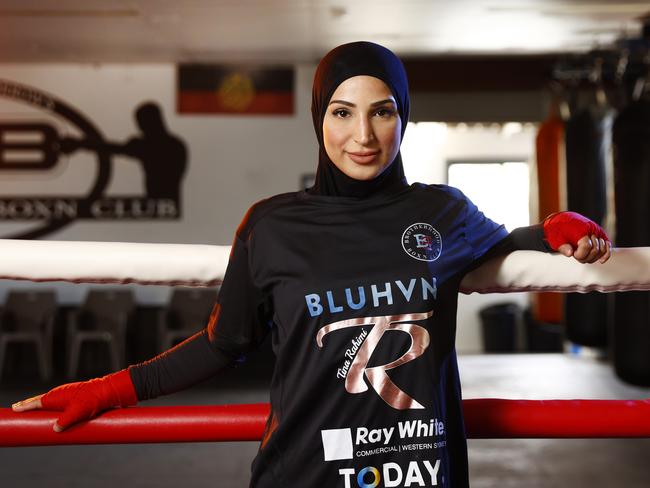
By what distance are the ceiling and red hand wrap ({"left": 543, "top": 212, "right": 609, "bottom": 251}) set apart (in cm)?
395

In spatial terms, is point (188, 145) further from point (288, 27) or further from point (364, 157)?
point (364, 157)

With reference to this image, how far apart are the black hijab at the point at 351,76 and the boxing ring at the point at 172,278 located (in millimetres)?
178

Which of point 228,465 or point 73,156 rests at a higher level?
point 73,156

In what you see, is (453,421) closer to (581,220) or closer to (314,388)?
(314,388)

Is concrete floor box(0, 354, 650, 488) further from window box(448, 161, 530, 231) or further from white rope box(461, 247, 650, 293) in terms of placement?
window box(448, 161, 530, 231)

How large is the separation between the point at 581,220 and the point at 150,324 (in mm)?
5646

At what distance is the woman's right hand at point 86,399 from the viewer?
915 millimetres

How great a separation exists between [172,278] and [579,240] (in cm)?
56

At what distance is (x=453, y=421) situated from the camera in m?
0.86

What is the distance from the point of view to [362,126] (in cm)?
87

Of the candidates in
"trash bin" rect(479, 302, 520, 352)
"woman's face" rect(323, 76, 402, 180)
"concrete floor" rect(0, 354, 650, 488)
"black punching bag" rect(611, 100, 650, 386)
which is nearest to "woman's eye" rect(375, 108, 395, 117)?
"woman's face" rect(323, 76, 402, 180)

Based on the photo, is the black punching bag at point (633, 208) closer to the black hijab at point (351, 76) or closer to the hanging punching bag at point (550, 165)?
the hanging punching bag at point (550, 165)

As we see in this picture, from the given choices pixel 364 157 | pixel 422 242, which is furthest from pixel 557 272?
pixel 364 157

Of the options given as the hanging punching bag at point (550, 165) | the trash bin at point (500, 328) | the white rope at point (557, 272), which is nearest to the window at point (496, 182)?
the trash bin at point (500, 328)
